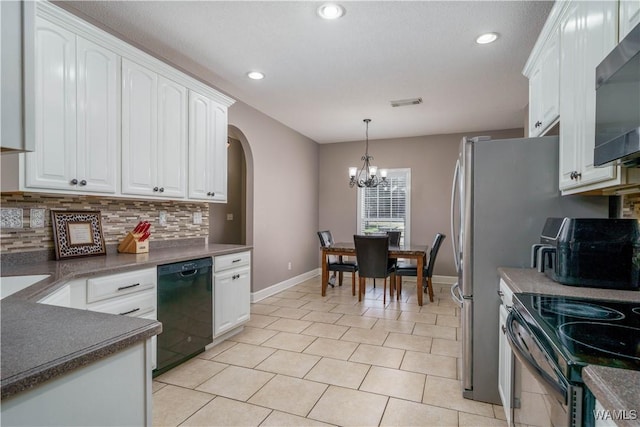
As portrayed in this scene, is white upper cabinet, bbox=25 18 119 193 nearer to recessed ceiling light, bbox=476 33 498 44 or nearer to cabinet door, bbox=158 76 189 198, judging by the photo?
cabinet door, bbox=158 76 189 198

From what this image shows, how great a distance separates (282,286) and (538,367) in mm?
4410

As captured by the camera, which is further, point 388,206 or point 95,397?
point 388,206

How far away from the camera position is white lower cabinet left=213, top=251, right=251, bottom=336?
2922mm

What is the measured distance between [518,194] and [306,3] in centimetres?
185

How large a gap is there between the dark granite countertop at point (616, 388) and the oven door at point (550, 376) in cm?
7

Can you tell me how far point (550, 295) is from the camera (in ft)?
4.84

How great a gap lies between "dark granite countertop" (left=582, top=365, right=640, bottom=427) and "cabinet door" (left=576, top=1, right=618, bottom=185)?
39.5 inches

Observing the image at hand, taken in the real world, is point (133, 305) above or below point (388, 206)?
below

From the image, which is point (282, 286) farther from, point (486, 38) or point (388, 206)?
point (486, 38)

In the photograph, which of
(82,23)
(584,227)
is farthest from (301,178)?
(584,227)

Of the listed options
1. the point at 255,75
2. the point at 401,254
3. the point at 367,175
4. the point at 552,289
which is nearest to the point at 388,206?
the point at 367,175

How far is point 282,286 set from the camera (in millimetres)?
5188

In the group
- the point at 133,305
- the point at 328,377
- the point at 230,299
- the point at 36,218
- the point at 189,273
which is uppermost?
the point at 36,218

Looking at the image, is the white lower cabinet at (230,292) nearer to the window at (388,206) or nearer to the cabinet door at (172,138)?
the cabinet door at (172,138)
